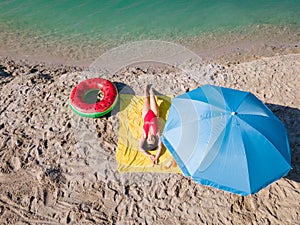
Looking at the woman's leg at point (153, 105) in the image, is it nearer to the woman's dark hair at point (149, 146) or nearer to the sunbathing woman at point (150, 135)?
the sunbathing woman at point (150, 135)

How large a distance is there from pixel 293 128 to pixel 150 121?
10.8 feet

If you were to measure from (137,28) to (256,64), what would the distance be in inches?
201

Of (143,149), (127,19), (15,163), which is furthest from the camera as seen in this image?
(127,19)

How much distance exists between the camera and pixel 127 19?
12.0m

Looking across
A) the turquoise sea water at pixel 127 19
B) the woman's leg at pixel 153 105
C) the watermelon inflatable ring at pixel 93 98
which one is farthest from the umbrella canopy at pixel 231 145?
the turquoise sea water at pixel 127 19

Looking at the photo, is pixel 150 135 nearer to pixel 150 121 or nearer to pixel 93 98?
pixel 150 121

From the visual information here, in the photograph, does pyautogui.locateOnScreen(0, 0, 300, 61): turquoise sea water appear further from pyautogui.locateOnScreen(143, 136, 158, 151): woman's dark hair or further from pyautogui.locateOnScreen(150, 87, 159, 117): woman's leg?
pyautogui.locateOnScreen(143, 136, 158, 151): woman's dark hair

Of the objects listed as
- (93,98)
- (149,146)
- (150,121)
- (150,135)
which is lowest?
(149,146)

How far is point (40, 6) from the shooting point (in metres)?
12.6

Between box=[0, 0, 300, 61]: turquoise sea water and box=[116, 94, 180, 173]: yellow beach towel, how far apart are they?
429cm

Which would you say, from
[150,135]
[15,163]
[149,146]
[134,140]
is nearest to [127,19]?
[134,140]

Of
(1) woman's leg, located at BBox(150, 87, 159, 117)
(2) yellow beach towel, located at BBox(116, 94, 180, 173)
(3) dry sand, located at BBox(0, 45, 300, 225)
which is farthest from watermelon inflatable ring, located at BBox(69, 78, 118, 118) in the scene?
(1) woman's leg, located at BBox(150, 87, 159, 117)

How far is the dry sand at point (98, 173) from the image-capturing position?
211 inches

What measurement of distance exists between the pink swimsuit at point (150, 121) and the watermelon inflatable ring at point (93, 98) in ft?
3.02
